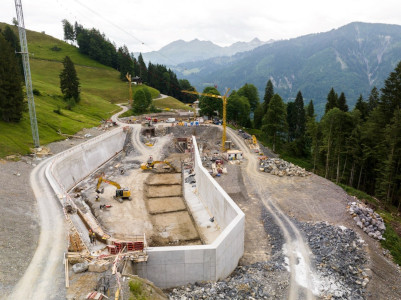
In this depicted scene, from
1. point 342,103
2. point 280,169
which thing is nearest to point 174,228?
point 280,169

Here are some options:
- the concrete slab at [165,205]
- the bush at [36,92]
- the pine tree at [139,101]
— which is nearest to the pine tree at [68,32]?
the pine tree at [139,101]

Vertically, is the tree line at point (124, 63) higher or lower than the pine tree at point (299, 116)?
higher

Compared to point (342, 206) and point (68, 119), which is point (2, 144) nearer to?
point (68, 119)

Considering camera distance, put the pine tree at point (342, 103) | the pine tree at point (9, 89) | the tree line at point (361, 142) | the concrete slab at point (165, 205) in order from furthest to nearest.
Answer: the pine tree at point (342, 103) → the pine tree at point (9, 89) → the concrete slab at point (165, 205) → the tree line at point (361, 142)

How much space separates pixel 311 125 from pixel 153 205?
35.3 metres

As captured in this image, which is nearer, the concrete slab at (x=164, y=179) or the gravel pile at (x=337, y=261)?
the gravel pile at (x=337, y=261)

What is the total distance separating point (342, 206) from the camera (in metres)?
31.1

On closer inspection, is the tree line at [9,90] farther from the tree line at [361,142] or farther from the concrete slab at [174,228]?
the tree line at [361,142]

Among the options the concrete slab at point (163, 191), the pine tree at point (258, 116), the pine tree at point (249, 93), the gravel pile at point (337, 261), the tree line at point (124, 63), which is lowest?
the concrete slab at point (163, 191)

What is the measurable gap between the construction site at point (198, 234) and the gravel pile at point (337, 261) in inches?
3.4

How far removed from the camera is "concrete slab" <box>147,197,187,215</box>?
38062 mm

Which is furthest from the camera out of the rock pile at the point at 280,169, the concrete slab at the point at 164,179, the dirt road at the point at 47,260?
the concrete slab at the point at 164,179

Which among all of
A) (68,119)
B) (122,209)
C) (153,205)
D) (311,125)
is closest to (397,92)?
(311,125)

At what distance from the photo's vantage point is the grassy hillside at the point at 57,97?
4628cm
